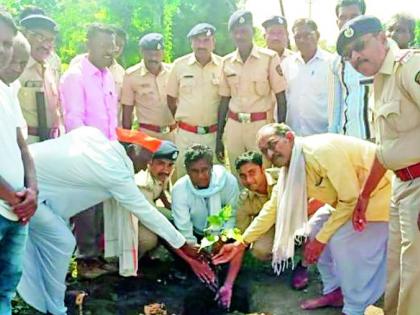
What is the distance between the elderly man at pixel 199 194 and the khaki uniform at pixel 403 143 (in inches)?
60.0

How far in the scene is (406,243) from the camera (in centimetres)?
322

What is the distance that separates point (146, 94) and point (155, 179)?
1447 mm

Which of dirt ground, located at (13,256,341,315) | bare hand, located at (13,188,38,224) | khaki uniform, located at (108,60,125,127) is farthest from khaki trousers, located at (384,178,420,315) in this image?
khaki uniform, located at (108,60,125,127)

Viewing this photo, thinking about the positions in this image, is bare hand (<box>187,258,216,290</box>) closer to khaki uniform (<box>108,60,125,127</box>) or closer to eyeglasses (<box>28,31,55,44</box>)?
eyeglasses (<box>28,31,55,44</box>)

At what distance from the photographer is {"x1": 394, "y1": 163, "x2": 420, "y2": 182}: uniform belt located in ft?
10.4

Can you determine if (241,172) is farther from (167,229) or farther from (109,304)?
(109,304)

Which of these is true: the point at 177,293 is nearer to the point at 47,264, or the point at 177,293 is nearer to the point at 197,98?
the point at 47,264

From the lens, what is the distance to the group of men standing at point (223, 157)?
314 centimetres

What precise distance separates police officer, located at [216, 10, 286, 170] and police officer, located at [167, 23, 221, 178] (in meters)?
0.18

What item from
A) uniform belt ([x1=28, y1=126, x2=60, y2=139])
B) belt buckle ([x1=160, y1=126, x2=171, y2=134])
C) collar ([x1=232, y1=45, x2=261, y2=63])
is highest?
collar ([x1=232, y1=45, x2=261, y2=63])

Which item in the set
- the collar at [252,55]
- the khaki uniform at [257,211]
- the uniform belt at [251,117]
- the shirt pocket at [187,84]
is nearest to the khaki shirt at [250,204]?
the khaki uniform at [257,211]

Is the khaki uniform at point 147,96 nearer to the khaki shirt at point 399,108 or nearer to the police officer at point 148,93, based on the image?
the police officer at point 148,93

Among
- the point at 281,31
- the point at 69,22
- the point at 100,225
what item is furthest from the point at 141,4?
the point at 100,225

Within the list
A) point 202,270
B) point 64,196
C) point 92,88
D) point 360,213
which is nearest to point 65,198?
point 64,196
